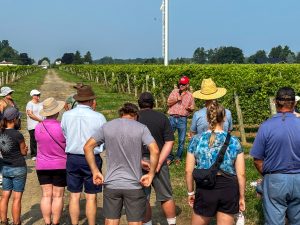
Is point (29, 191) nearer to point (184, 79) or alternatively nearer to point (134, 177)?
point (184, 79)

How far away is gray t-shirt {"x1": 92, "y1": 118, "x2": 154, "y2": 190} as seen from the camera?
4523 mm

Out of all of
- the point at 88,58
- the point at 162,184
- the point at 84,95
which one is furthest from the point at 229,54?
the point at 84,95

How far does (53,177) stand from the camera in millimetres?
5930

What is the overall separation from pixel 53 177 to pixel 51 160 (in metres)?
0.27

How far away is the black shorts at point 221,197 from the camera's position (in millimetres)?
4363

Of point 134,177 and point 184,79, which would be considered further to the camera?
point 184,79

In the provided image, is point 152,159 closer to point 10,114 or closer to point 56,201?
point 56,201

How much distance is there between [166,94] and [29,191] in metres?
13.4

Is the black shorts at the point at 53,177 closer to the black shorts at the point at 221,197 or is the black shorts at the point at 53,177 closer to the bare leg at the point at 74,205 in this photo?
the bare leg at the point at 74,205

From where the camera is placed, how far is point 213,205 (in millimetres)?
4395

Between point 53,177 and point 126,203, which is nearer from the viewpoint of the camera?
point 126,203

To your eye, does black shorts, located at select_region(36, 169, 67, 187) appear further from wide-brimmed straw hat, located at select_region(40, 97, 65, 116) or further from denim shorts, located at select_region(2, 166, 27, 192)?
wide-brimmed straw hat, located at select_region(40, 97, 65, 116)

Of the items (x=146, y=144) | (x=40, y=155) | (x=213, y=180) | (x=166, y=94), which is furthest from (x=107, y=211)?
(x=166, y=94)

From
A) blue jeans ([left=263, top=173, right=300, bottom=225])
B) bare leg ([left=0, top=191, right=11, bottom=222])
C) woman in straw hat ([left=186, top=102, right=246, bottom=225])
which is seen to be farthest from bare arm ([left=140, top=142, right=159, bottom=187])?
bare leg ([left=0, top=191, right=11, bottom=222])
